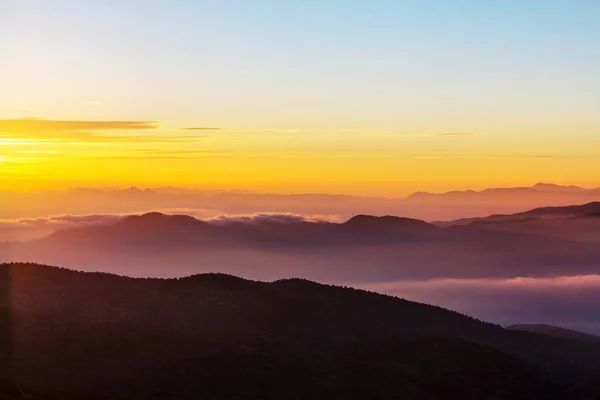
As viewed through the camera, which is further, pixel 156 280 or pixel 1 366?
pixel 156 280

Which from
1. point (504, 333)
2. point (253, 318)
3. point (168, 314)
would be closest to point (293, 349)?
point (253, 318)

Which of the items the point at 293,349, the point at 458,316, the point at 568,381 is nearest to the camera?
the point at 293,349

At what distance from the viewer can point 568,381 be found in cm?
15725

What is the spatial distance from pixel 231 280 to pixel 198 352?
116 feet

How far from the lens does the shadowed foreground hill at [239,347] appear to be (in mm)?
119750

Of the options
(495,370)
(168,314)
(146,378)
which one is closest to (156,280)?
(168,314)

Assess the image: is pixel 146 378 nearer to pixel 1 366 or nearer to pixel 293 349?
pixel 1 366

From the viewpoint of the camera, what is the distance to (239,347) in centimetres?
13888

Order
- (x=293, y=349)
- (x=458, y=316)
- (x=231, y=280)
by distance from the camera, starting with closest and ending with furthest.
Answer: (x=293, y=349)
(x=231, y=280)
(x=458, y=316)

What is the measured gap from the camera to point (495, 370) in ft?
491

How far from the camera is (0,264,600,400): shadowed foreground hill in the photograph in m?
120

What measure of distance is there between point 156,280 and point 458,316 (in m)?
69.7

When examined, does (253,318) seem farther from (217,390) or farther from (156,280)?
(217,390)

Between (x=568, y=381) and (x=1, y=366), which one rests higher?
(x=1, y=366)
